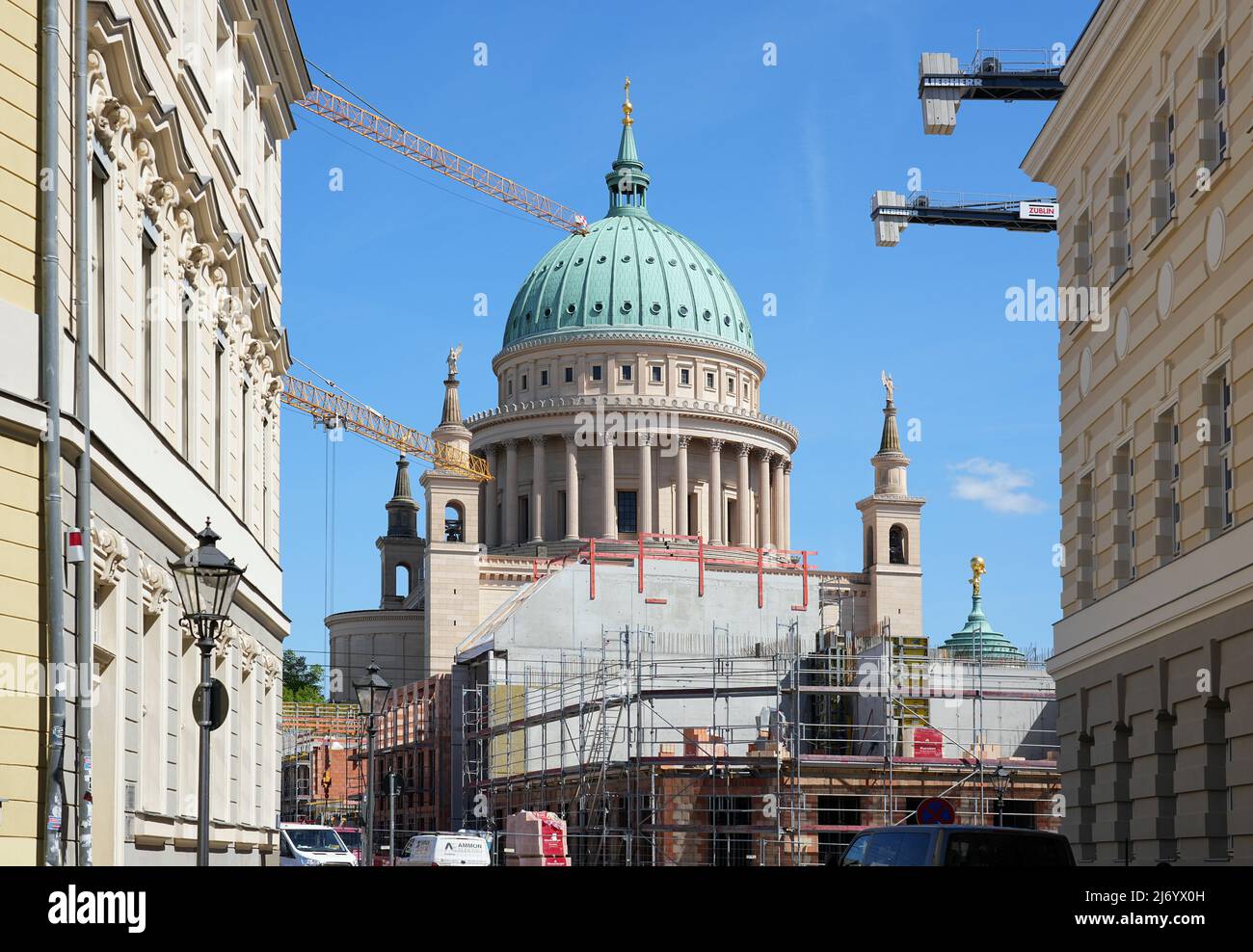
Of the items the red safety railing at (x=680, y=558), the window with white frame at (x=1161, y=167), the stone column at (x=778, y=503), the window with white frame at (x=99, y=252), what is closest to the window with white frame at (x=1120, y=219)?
the window with white frame at (x=1161, y=167)

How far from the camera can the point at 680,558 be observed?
103750 millimetres

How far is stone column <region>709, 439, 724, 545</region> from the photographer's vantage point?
120688 millimetres

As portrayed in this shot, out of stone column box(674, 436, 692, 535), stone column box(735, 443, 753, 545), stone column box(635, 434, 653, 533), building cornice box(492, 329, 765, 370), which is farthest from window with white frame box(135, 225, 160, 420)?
building cornice box(492, 329, 765, 370)

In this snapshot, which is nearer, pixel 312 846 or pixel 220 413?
pixel 220 413

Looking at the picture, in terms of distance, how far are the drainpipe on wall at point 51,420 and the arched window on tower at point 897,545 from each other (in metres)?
99.7

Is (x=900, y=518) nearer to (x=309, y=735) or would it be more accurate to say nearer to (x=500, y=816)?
(x=309, y=735)

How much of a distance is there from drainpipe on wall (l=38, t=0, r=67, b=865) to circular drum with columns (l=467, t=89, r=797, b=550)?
101 metres

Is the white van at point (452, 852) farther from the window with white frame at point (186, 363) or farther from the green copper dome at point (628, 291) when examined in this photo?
the green copper dome at point (628, 291)

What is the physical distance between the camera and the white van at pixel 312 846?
41.3m

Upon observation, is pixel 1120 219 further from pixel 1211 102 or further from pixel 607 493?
pixel 607 493

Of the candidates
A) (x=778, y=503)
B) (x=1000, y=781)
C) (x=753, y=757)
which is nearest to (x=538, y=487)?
(x=778, y=503)

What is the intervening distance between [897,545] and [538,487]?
2233 centimetres
